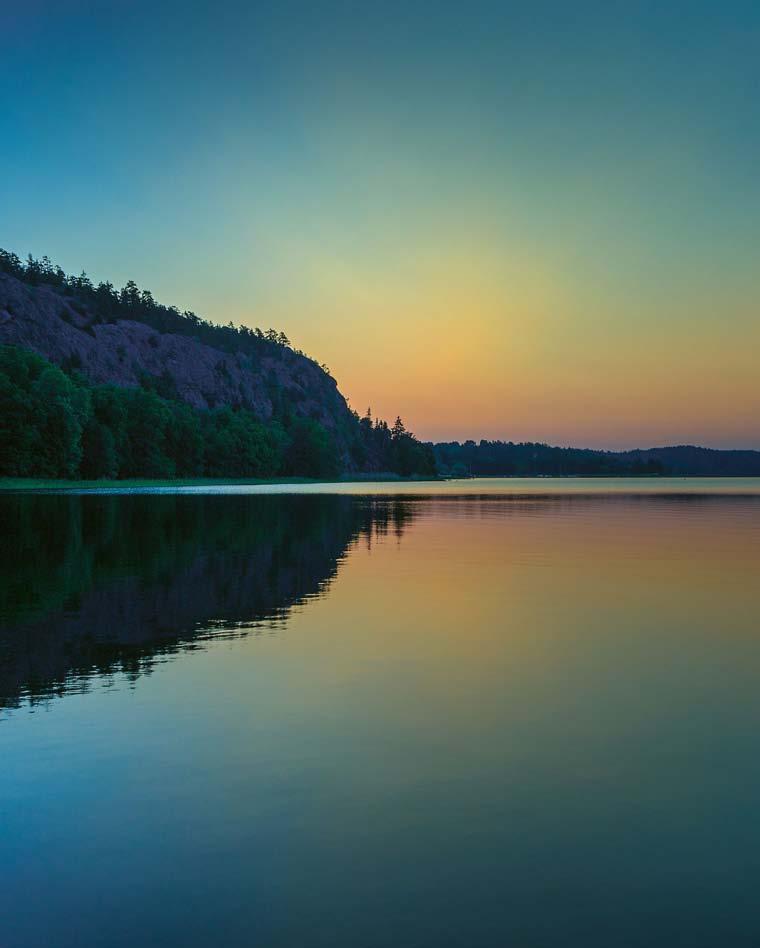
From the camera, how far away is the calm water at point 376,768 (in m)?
7.27

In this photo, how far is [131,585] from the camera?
2667 cm

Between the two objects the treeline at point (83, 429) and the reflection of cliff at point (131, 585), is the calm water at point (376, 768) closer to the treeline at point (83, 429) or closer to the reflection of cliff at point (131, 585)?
the reflection of cliff at point (131, 585)

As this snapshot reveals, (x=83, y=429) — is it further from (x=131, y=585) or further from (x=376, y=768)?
(x=376, y=768)

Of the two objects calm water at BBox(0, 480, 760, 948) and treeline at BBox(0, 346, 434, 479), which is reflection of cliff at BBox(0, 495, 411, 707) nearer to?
calm water at BBox(0, 480, 760, 948)

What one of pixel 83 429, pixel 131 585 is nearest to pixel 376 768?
pixel 131 585

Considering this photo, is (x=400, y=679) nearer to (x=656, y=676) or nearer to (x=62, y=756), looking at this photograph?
(x=656, y=676)

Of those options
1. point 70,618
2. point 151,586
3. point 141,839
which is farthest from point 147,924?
point 151,586

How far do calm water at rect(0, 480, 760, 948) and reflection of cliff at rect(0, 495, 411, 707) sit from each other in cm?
16

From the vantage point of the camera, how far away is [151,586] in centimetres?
2653

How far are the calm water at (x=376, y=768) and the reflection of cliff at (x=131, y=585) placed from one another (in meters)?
0.16

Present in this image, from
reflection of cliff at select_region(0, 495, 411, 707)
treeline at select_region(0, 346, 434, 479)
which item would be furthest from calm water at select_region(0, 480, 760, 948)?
treeline at select_region(0, 346, 434, 479)

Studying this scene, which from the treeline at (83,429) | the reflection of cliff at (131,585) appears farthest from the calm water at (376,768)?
the treeline at (83,429)

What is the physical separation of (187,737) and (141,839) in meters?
3.51

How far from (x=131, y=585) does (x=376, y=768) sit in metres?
17.8
